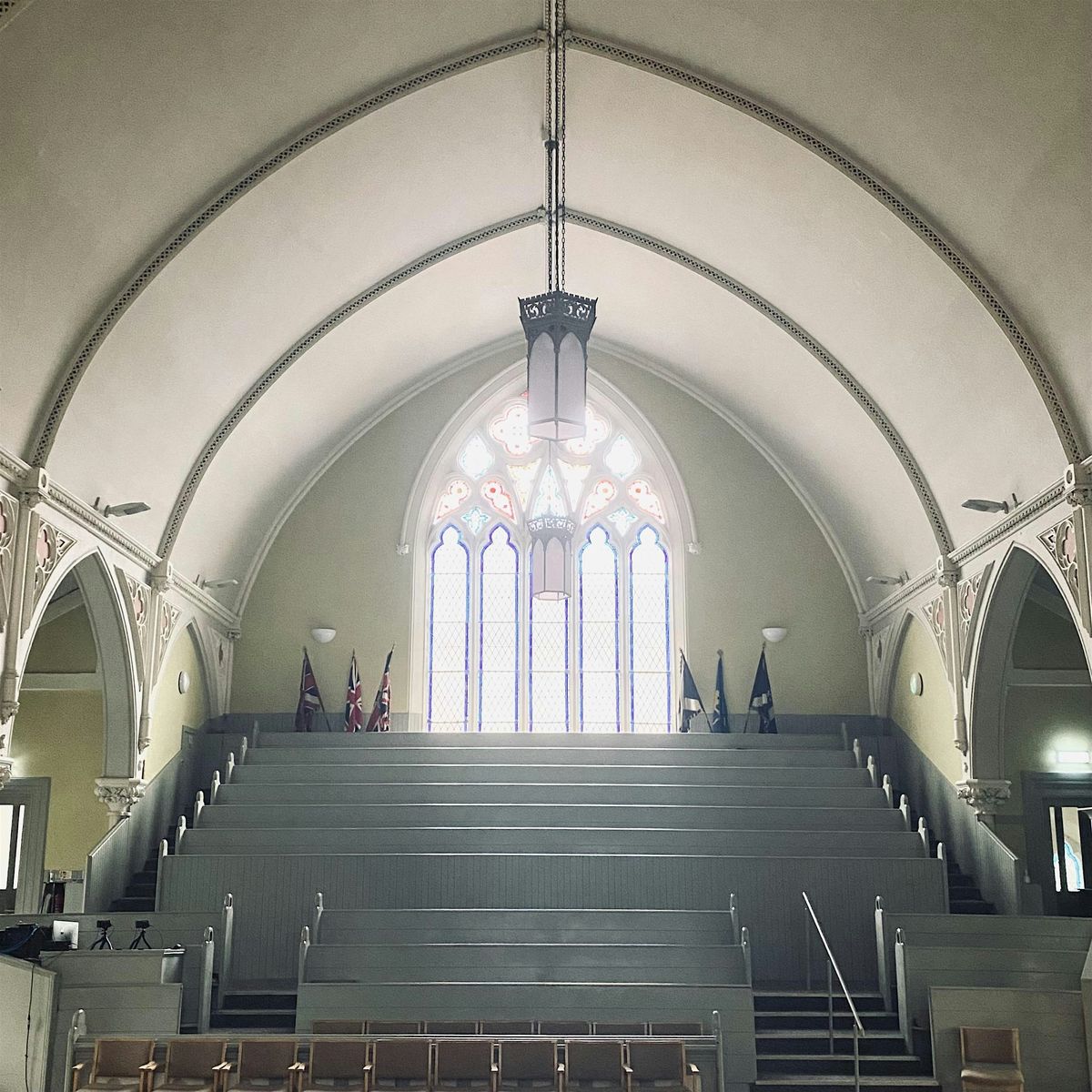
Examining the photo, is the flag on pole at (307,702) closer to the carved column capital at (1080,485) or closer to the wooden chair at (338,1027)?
the wooden chair at (338,1027)

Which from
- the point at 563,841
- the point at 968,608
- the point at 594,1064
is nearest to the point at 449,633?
the point at 563,841

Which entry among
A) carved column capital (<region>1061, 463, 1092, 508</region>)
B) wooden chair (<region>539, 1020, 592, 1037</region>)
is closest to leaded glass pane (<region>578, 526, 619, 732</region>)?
wooden chair (<region>539, 1020, 592, 1037</region>)

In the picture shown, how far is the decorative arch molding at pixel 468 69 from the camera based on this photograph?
12.5 metres

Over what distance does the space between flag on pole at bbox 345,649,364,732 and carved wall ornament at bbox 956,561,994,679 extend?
8327 mm

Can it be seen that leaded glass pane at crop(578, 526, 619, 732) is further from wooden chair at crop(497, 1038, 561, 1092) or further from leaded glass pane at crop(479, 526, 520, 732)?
wooden chair at crop(497, 1038, 561, 1092)

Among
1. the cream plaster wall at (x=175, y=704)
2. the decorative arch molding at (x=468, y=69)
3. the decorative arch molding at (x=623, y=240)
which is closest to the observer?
the decorative arch molding at (x=468, y=69)

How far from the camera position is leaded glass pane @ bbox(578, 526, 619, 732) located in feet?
63.7

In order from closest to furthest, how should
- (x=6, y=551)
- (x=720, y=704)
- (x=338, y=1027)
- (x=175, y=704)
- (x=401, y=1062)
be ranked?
(x=401, y=1062) < (x=338, y=1027) < (x=6, y=551) < (x=175, y=704) < (x=720, y=704)

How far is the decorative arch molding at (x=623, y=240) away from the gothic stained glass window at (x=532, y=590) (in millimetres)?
3996

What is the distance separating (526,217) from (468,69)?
12.2 feet

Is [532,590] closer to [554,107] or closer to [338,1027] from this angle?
[554,107]

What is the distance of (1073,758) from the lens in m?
17.7

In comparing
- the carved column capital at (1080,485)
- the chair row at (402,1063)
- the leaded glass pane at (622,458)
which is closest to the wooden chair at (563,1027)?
the chair row at (402,1063)

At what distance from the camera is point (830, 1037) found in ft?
38.1
